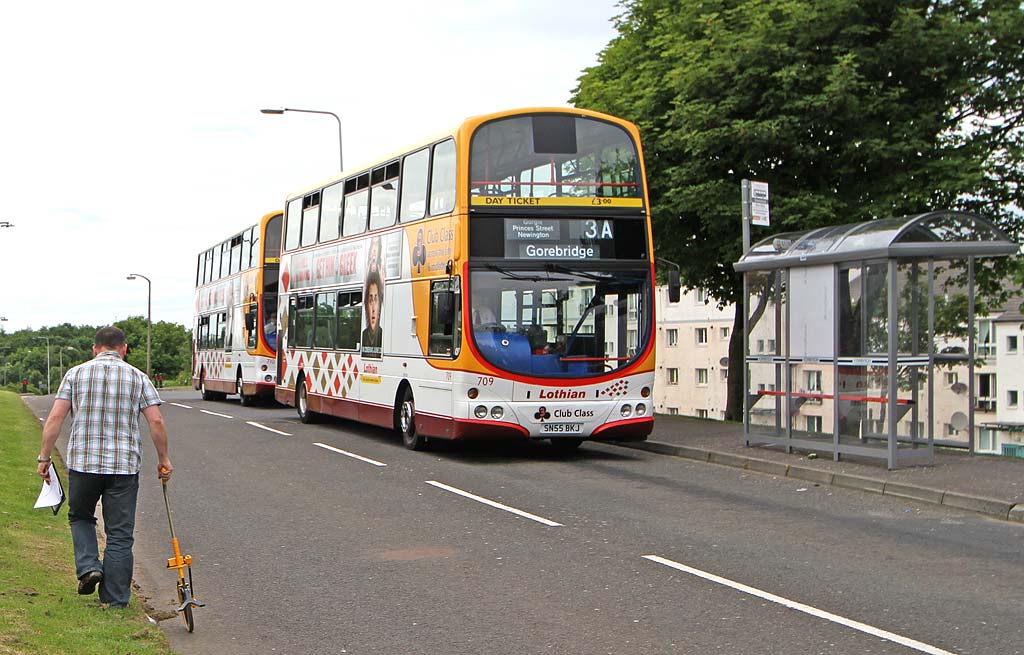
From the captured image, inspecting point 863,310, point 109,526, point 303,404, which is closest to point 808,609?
point 109,526

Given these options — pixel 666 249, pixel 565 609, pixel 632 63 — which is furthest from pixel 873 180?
pixel 565 609

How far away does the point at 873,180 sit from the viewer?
70.2 feet

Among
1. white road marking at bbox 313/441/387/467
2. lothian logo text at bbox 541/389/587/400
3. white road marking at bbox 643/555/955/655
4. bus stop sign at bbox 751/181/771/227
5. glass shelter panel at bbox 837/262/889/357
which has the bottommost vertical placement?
white road marking at bbox 643/555/955/655

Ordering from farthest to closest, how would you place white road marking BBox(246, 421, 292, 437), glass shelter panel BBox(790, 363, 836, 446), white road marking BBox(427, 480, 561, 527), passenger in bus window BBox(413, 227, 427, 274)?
white road marking BBox(246, 421, 292, 437)
passenger in bus window BBox(413, 227, 427, 274)
glass shelter panel BBox(790, 363, 836, 446)
white road marking BBox(427, 480, 561, 527)

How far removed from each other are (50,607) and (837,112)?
16833 millimetres

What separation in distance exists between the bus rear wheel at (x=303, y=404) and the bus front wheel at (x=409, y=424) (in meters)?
6.12

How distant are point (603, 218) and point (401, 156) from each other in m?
4.11

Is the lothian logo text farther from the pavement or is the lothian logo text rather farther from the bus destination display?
the pavement

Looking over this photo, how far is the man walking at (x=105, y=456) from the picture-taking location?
7.06 meters

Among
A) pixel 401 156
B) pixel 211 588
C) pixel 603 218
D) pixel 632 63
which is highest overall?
pixel 632 63

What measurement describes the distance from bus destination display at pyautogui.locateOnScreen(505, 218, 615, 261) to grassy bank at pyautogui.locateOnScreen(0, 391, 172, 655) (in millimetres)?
7268

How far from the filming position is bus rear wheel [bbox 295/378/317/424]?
24.3 metres

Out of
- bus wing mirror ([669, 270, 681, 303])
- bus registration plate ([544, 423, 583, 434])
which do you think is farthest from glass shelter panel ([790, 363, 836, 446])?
bus registration plate ([544, 423, 583, 434])

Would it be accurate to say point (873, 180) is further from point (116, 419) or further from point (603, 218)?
point (116, 419)
